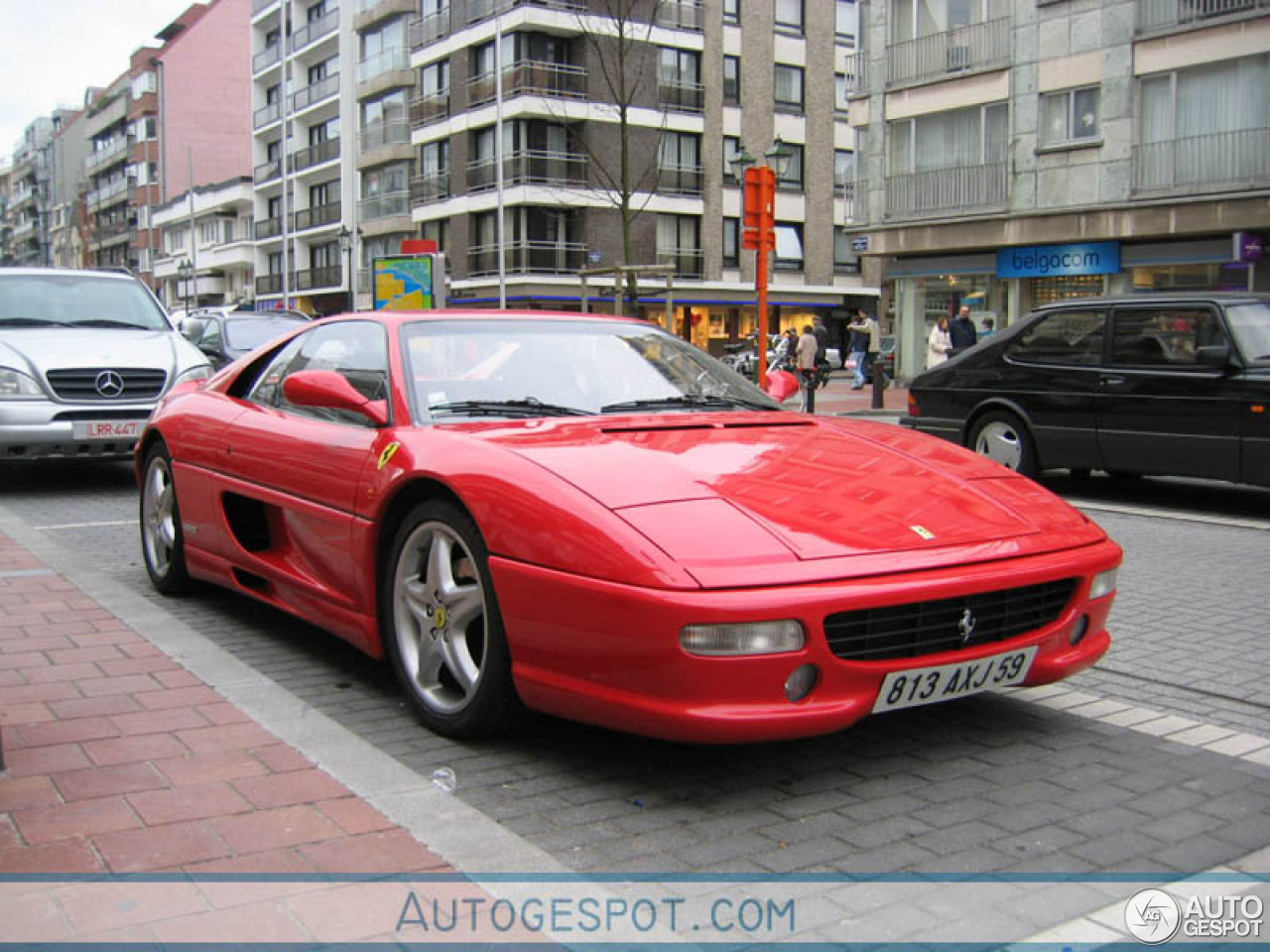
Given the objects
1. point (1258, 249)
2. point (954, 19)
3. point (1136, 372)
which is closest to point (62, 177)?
point (954, 19)

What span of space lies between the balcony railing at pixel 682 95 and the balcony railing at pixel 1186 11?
25.7 meters

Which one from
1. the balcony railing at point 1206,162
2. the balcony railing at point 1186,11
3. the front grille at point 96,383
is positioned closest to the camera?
the front grille at point 96,383

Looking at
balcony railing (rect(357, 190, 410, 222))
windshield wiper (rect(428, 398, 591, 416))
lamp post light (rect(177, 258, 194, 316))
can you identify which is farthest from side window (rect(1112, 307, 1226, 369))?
lamp post light (rect(177, 258, 194, 316))

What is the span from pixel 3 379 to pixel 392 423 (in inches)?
264

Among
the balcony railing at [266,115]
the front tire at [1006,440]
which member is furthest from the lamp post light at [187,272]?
the front tire at [1006,440]

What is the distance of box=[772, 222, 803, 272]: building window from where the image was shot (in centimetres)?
5312

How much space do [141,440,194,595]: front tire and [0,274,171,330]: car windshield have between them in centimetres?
511

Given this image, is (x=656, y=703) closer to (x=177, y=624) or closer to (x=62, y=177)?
(x=177, y=624)

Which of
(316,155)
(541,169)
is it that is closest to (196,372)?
(541,169)

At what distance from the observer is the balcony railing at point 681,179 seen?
49.3 metres

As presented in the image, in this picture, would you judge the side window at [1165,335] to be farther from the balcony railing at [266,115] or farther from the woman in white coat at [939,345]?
the balcony railing at [266,115]

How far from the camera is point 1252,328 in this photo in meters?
8.98

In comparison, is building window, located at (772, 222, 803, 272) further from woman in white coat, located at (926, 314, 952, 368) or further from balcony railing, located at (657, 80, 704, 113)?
woman in white coat, located at (926, 314, 952, 368)

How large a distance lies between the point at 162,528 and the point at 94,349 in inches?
187
